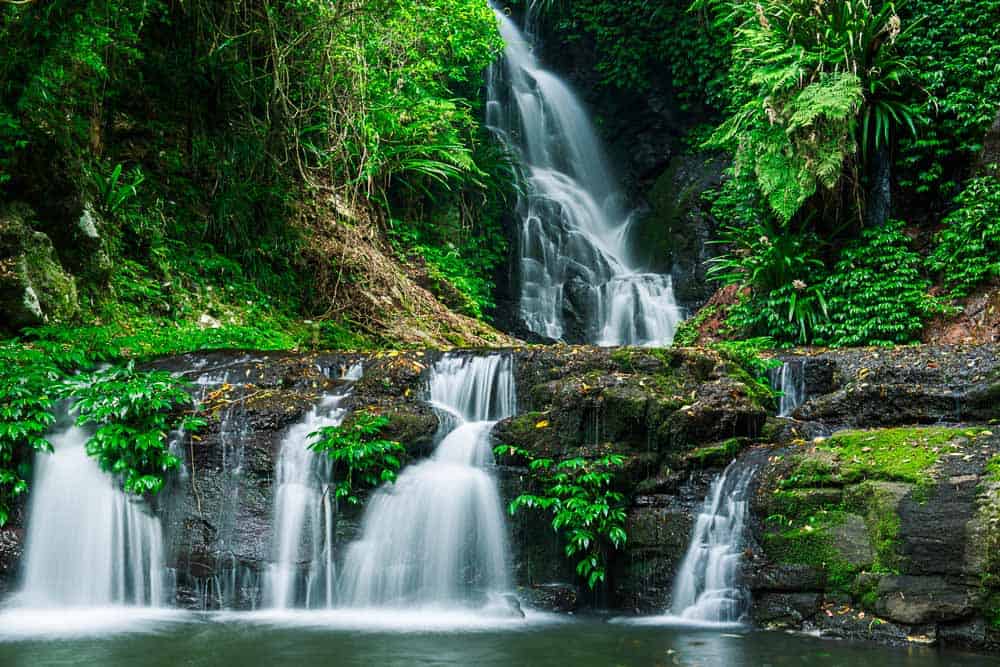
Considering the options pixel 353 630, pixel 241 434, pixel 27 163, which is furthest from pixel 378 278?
pixel 353 630

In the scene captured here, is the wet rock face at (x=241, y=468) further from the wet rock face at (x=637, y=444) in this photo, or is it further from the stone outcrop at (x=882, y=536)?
the stone outcrop at (x=882, y=536)

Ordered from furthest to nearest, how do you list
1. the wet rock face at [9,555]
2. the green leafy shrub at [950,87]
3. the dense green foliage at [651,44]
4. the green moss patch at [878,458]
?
the dense green foliage at [651,44], the green leafy shrub at [950,87], the wet rock face at [9,555], the green moss patch at [878,458]

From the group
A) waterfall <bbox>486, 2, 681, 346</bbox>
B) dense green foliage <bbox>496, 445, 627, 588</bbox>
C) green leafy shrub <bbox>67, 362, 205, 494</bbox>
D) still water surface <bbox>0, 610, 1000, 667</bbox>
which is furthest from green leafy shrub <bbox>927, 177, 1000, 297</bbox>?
green leafy shrub <bbox>67, 362, 205, 494</bbox>

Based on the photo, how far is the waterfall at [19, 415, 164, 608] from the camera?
6.27 meters

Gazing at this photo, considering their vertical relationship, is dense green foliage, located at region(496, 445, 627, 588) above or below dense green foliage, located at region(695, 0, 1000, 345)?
below

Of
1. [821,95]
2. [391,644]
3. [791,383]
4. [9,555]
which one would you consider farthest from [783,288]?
[9,555]

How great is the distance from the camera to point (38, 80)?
8.65m

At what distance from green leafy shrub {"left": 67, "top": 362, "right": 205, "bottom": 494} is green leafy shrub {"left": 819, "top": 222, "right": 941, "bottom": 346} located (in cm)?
808

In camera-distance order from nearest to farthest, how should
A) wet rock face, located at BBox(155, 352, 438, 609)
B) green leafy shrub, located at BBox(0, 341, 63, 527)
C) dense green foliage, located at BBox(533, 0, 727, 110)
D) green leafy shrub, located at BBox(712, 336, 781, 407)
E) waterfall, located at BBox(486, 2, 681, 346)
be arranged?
1. wet rock face, located at BBox(155, 352, 438, 609)
2. green leafy shrub, located at BBox(0, 341, 63, 527)
3. green leafy shrub, located at BBox(712, 336, 781, 407)
4. waterfall, located at BBox(486, 2, 681, 346)
5. dense green foliage, located at BBox(533, 0, 727, 110)

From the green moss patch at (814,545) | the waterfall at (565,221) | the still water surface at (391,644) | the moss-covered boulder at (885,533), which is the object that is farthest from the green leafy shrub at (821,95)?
the still water surface at (391,644)

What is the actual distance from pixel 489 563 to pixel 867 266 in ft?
24.9

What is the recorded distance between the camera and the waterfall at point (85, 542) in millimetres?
6270

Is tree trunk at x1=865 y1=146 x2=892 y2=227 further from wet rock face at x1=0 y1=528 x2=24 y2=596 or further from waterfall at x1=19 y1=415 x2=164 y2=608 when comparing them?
wet rock face at x1=0 y1=528 x2=24 y2=596

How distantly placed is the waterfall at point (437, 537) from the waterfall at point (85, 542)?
4.97 ft
